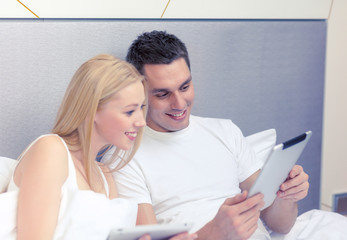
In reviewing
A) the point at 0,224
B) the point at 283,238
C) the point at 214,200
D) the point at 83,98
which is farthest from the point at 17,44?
the point at 283,238

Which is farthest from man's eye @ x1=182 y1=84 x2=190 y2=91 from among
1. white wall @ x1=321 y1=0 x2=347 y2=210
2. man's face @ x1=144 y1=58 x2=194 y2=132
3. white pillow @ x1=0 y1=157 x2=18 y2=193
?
white wall @ x1=321 y1=0 x2=347 y2=210

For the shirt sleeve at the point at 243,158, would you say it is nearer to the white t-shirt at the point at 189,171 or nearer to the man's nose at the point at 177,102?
the white t-shirt at the point at 189,171

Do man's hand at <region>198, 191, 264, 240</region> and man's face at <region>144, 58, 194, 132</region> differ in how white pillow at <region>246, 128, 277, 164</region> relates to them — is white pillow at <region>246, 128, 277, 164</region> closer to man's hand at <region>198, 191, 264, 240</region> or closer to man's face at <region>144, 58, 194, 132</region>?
man's face at <region>144, 58, 194, 132</region>

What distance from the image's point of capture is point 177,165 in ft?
5.23

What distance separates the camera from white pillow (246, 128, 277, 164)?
1960 millimetres

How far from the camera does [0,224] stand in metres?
1.17

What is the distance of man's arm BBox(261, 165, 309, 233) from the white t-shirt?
0.15m

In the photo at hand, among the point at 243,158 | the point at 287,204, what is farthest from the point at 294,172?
the point at 243,158

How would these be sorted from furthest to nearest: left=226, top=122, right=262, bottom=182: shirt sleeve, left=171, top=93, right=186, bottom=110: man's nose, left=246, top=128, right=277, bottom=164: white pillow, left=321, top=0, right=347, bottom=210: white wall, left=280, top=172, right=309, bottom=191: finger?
1. left=321, top=0, right=347, bottom=210: white wall
2. left=246, top=128, right=277, bottom=164: white pillow
3. left=226, top=122, right=262, bottom=182: shirt sleeve
4. left=171, top=93, right=186, bottom=110: man's nose
5. left=280, top=172, right=309, bottom=191: finger

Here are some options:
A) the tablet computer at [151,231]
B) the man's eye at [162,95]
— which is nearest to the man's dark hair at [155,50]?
the man's eye at [162,95]

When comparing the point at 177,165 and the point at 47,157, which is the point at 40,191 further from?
the point at 177,165

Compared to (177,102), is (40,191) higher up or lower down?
lower down

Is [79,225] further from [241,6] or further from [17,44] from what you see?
[241,6]

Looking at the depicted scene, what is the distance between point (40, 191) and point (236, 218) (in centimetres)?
54
